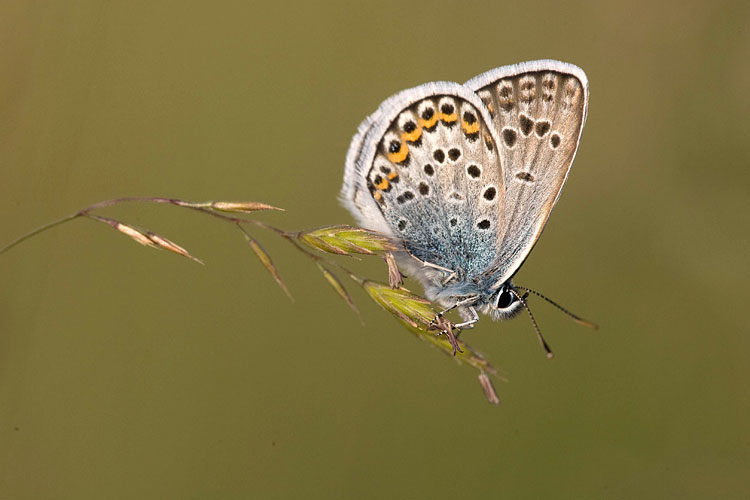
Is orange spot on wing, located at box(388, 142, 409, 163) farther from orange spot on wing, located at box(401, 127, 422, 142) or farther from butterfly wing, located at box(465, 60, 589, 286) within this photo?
butterfly wing, located at box(465, 60, 589, 286)

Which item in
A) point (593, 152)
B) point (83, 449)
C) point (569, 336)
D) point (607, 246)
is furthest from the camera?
point (593, 152)

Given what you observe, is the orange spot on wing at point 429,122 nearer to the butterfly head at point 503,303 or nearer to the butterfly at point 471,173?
the butterfly at point 471,173

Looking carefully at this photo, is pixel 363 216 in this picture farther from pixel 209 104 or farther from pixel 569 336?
pixel 569 336

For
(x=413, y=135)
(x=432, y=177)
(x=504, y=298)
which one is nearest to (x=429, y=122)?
A: (x=413, y=135)

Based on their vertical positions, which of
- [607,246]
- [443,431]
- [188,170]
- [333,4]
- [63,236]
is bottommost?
[443,431]

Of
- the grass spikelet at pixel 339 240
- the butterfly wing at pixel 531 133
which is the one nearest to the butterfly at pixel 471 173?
the butterfly wing at pixel 531 133

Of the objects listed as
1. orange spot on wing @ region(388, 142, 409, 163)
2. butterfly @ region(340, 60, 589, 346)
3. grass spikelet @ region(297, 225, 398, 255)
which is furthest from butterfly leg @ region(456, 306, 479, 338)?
orange spot on wing @ region(388, 142, 409, 163)

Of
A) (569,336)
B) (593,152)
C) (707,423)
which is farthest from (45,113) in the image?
(707,423)

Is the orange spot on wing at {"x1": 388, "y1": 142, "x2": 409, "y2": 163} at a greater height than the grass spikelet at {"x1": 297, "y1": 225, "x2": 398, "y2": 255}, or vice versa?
the orange spot on wing at {"x1": 388, "y1": 142, "x2": 409, "y2": 163}
